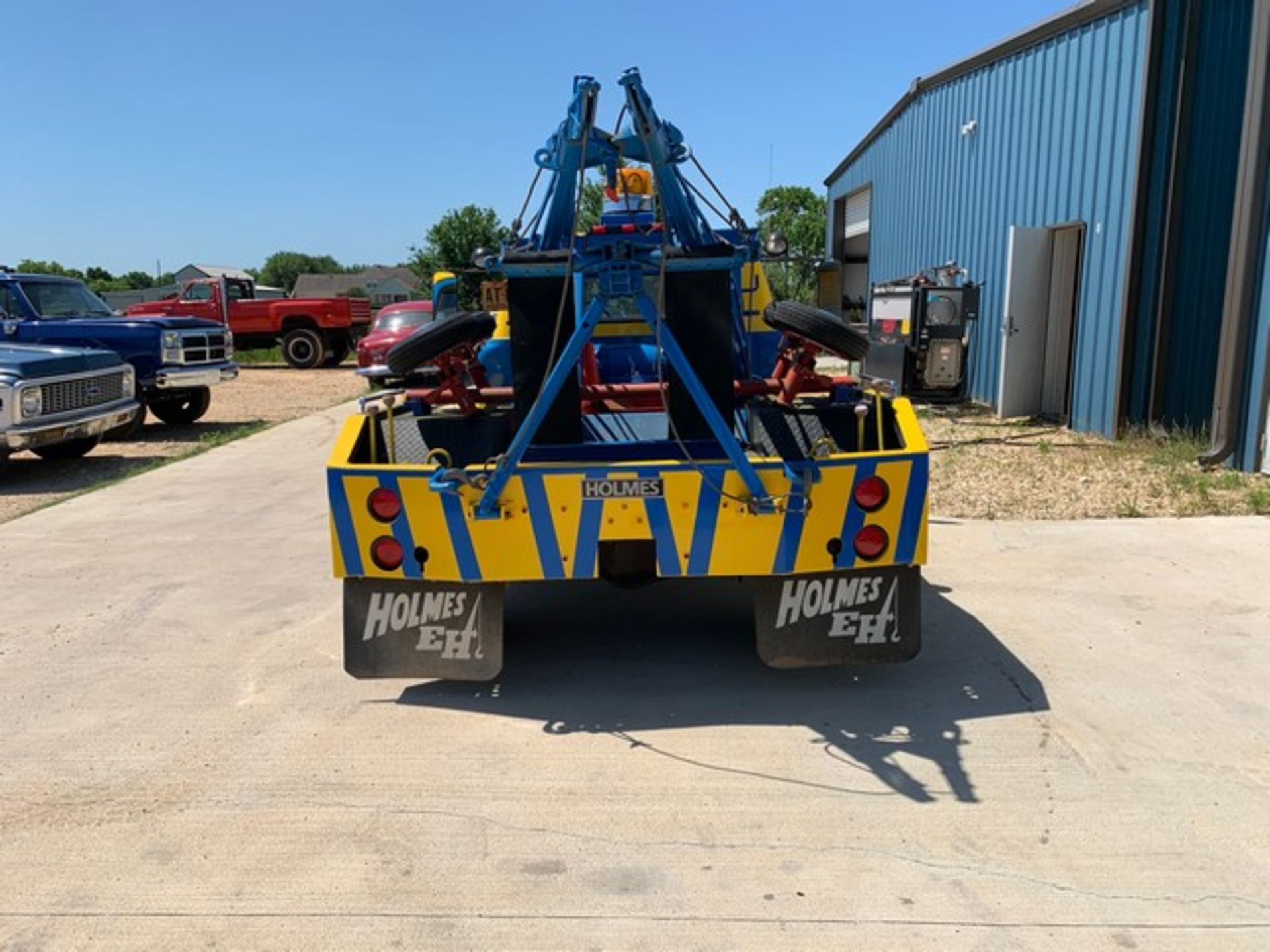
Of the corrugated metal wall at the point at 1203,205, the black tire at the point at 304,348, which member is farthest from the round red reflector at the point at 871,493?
the black tire at the point at 304,348

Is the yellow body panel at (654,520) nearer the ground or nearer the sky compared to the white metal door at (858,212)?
nearer the ground

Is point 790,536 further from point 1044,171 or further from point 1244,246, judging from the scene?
point 1044,171

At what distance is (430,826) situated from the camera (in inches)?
131

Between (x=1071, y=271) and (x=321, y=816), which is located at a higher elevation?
(x=1071, y=271)

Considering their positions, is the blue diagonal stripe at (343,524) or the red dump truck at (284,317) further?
the red dump truck at (284,317)

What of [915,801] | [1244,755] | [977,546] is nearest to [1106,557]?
[977,546]

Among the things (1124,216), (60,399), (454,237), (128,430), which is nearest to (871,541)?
(1124,216)

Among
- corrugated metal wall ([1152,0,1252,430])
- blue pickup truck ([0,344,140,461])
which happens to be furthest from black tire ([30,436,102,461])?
corrugated metal wall ([1152,0,1252,430])

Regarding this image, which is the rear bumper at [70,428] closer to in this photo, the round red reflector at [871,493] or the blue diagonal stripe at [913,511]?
the round red reflector at [871,493]

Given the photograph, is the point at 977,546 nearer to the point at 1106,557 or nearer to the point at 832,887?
the point at 1106,557

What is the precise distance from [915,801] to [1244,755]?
4.36ft

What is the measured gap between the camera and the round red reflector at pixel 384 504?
4.11m

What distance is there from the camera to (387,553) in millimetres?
4168

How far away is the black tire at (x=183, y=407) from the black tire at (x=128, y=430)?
310 millimetres
